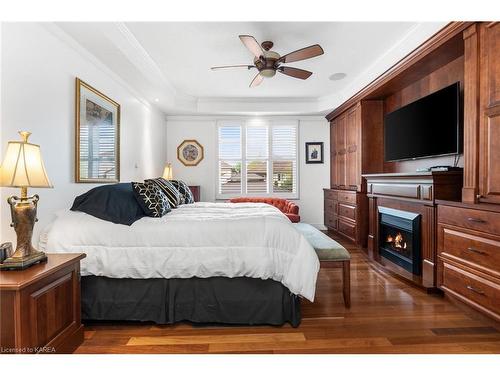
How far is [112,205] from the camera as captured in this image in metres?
2.09

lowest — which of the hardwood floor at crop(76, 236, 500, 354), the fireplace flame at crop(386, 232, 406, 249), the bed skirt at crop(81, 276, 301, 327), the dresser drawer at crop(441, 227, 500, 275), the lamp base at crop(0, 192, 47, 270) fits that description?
the hardwood floor at crop(76, 236, 500, 354)

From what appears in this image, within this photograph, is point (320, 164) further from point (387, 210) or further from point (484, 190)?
point (484, 190)

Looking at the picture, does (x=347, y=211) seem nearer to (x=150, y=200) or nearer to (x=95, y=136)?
(x=150, y=200)

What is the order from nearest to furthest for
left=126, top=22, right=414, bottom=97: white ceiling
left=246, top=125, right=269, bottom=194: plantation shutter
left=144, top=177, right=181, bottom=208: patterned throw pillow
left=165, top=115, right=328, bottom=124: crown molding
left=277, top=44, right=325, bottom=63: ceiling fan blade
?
1. left=277, top=44, right=325, bottom=63: ceiling fan blade
2. left=126, top=22, right=414, bottom=97: white ceiling
3. left=144, top=177, right=181, bottom=208: patterned throw pillow
4. left=165, top=115, right=328, bottom=124: crown molding
5. left=246, top=125, right=269, bottom=194: plantation shutter

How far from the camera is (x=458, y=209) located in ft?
7.03

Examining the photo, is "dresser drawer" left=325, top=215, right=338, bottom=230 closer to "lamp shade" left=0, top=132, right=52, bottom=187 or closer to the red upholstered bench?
the red upholstered bench

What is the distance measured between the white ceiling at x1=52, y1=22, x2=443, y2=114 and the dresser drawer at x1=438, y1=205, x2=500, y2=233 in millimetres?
1639

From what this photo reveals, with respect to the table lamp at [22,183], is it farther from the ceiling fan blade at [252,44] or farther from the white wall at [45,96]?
the ceiling fan blade at [252,44]

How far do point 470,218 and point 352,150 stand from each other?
8.13 ft

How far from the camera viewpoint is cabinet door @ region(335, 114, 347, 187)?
467 centimetres

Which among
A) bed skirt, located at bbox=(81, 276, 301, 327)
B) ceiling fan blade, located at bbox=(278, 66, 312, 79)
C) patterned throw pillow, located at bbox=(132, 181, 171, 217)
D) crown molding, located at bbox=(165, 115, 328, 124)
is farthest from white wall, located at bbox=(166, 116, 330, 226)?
bed skirt, located at bbox=(81, 276, 301, 327)

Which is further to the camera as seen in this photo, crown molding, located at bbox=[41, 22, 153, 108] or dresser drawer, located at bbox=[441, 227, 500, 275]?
crown molding, located at bbox=[41, 22, 153, 108]
